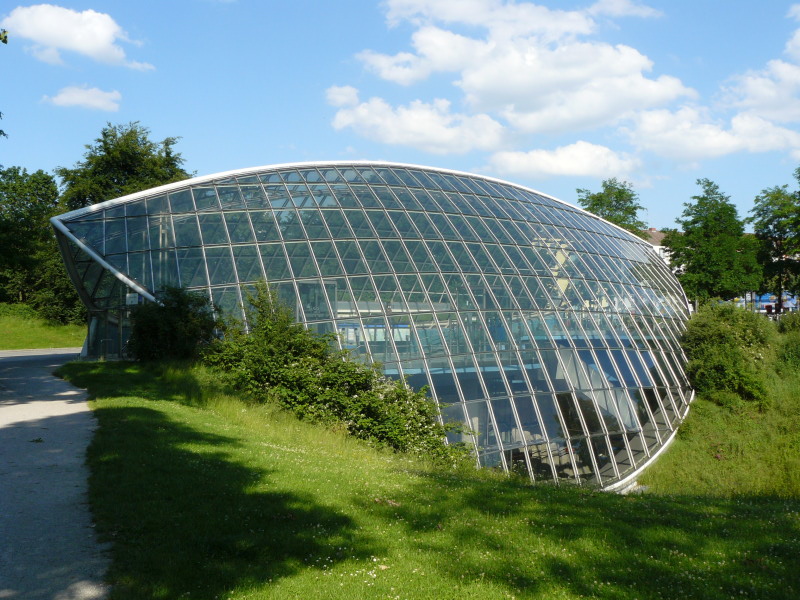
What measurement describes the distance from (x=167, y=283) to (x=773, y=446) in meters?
25.1

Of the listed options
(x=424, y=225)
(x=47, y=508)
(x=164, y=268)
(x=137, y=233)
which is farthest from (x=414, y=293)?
(x=47, y=508)

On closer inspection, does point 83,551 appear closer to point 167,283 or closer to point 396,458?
point 396,458

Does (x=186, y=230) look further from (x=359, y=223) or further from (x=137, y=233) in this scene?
(x=359, y=223)

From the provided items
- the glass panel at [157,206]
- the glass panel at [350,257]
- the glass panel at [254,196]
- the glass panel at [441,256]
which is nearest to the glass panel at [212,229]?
the glass panel at [254,196]

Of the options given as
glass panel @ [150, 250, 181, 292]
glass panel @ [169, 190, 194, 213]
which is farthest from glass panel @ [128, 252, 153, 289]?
Answer: glass panel @ [169, 190, 194, 213]

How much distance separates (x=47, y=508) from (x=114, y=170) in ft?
195

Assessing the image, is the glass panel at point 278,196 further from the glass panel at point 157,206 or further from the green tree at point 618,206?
the green tree at point 618,206

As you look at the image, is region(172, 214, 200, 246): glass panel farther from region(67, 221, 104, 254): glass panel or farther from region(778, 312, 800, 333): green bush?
region(778, 312, 800, 333): green bush

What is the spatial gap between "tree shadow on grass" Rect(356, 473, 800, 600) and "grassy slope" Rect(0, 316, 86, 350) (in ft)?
191

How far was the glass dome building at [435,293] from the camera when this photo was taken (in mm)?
23469

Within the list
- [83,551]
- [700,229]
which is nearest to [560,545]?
[83,551]

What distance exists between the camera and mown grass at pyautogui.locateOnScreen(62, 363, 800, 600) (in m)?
7.27

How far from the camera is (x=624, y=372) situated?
92.2 feet

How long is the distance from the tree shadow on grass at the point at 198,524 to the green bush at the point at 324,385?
23.8 feet
